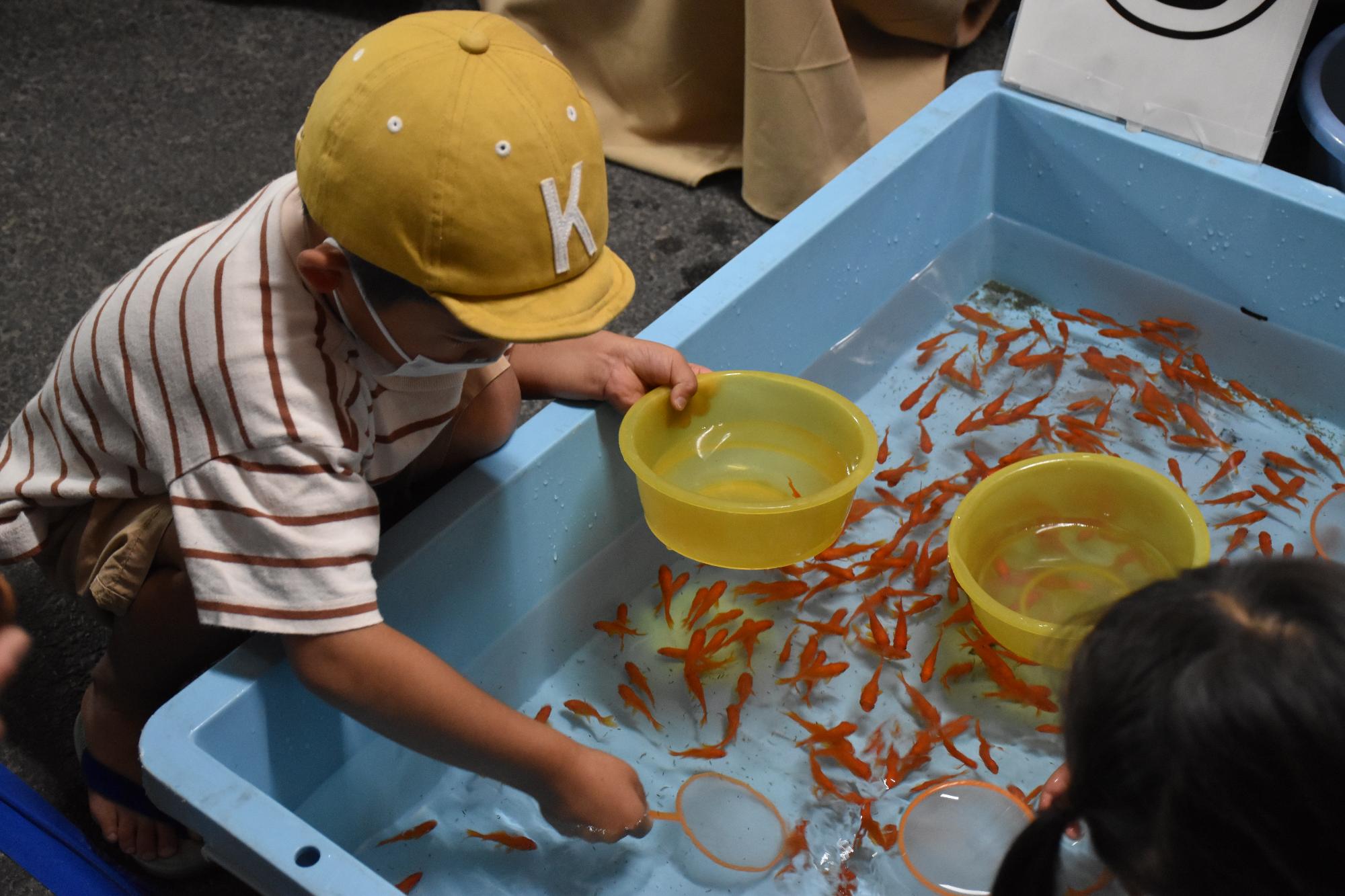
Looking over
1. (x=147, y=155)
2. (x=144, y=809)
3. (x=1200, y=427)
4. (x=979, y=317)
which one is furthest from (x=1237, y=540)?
(x=147, y=155)

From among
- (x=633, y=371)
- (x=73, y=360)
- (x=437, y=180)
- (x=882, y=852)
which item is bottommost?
(x=882, y=852)

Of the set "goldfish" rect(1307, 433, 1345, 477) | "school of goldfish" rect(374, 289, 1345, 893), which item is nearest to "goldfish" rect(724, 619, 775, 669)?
"school of goldfish" rect(374, 289, 1345, 893)

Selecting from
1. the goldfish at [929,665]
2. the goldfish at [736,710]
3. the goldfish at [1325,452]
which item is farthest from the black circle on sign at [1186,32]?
the goldfish at [736,710]

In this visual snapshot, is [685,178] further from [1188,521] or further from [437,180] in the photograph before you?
[437,180]

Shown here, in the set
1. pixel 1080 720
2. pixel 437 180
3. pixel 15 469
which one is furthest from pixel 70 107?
pixel 1080 720

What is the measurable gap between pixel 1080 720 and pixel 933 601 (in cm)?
71

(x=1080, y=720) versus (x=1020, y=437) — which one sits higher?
(x=1080, y=720)

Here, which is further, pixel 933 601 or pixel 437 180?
pixel 933 601

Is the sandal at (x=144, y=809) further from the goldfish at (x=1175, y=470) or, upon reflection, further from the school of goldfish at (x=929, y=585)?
the goldfish at (x=1175, y=470)

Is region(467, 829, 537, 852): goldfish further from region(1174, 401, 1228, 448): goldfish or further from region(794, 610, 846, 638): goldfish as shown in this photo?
region(1174, 401, 1228, 448): goldfish

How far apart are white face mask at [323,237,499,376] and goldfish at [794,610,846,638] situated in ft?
1.90

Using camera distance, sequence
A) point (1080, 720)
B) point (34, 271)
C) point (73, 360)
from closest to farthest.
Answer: point (1080, 720), point (73, 360), point (34, 271)

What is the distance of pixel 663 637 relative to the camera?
1453mm

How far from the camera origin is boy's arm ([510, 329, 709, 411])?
4.44ft
